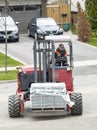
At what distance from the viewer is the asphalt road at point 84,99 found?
528 inches

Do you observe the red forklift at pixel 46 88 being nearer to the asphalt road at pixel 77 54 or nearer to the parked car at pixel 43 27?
the asphalt road at pixel 77 54

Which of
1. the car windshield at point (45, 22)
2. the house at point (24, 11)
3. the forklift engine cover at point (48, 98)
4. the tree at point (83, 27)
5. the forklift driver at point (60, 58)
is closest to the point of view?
the forklift engine cover at point (48, 98)

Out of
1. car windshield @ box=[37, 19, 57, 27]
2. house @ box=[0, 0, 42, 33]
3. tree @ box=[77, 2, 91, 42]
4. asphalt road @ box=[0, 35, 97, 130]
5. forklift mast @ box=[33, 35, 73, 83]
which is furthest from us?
house @ box=[0, 0, 42, 33]

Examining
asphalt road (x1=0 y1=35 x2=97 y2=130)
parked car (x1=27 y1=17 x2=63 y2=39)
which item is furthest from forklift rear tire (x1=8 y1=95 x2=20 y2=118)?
parked car (x1=27 y1=17 x2=63 y2=39)

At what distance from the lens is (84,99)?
1761cm

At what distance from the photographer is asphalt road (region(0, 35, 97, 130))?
44.0ft

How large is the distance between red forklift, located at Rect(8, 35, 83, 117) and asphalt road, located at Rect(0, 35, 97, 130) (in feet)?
0.93

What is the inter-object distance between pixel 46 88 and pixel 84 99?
349 centimetres

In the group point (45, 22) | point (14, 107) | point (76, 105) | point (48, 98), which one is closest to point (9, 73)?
point (14, 107)

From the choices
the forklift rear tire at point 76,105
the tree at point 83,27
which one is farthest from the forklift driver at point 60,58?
the tree at point 83,27

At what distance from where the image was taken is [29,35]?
3862 centimetres

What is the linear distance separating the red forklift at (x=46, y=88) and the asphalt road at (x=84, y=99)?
0.28 meters

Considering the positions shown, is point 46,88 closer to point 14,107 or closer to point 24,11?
point 14,107

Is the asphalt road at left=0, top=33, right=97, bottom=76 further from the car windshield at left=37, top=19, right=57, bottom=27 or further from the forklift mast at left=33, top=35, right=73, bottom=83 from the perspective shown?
the forklift mast at left=33, top=35, right=73, bottom=83
